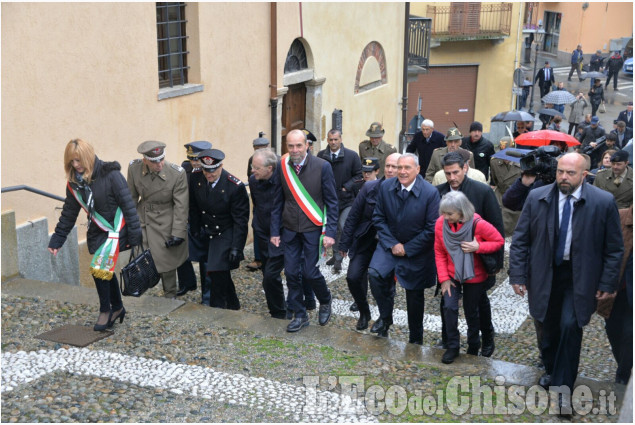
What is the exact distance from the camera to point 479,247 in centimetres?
581

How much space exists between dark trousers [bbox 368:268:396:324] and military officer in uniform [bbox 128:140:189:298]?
86.0 inches

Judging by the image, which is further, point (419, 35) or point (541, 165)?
point (419, 35)

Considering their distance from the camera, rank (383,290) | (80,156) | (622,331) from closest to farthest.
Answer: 1. (622,331)
2. (80,156)
3. (383,290)

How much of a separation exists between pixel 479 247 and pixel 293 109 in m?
9.26

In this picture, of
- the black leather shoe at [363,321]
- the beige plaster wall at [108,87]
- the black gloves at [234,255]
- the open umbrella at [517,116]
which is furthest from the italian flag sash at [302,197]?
Answer: the open umbrella at [517,116]

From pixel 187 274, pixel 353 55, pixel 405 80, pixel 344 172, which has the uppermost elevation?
pixel 353 55

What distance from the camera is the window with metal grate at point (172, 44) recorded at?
10962 mm

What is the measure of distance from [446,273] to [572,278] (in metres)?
0.99

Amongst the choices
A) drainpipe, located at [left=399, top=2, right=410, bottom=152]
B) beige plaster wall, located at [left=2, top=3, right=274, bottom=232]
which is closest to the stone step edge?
beige plaster wall, located at [left=2, top=3, right=274, bottom=232]

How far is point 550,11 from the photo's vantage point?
150ft

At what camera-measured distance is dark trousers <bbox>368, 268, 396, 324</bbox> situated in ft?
21.3

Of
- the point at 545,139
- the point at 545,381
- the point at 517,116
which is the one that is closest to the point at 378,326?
the point at 545,381

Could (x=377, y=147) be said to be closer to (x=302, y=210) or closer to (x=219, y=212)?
(x=219, y=212)

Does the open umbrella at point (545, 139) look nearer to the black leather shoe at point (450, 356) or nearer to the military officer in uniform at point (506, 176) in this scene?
the military officer in uniform at point (506, 176)
